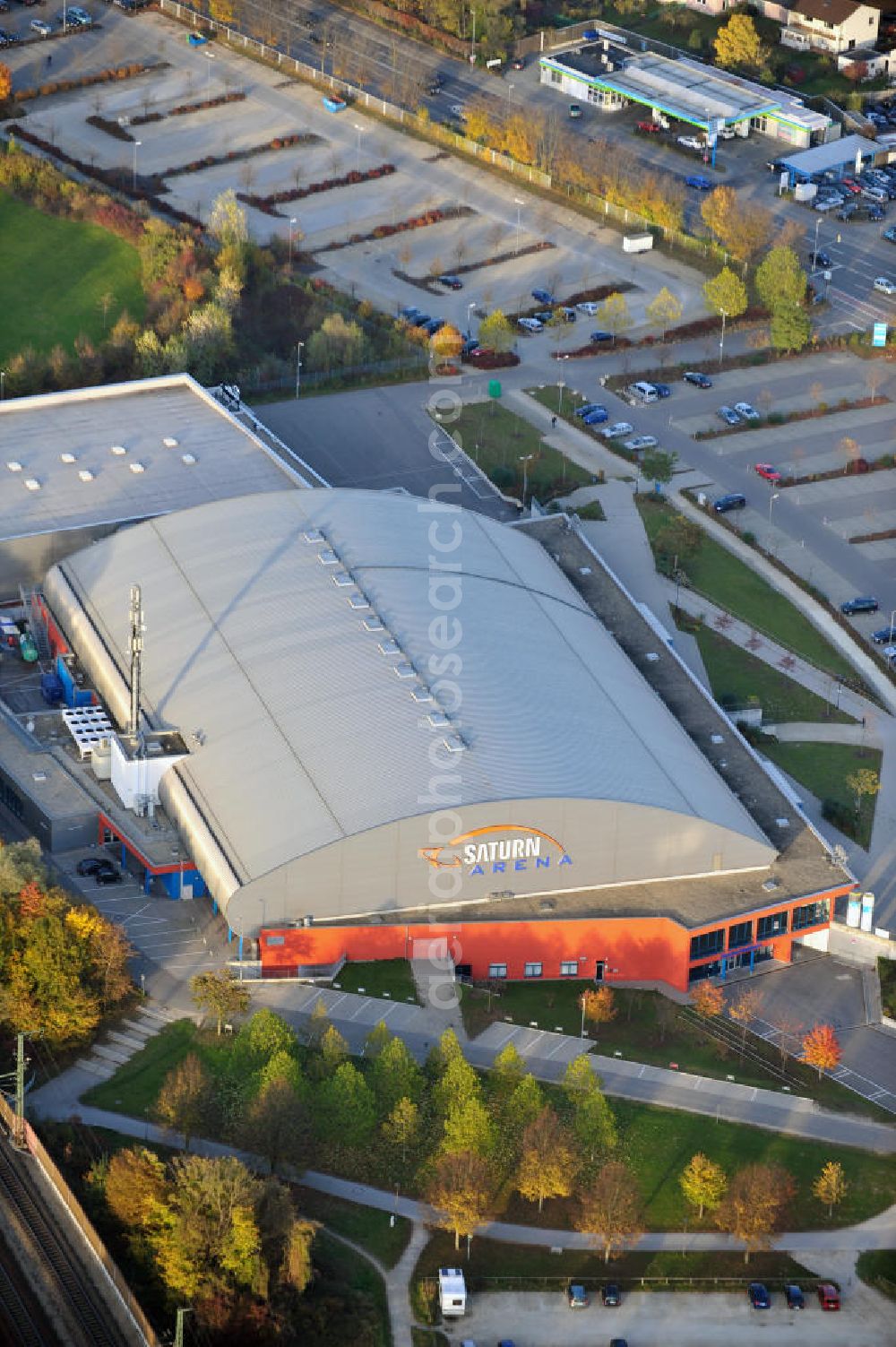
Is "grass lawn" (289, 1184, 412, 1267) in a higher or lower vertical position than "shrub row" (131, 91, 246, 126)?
lower

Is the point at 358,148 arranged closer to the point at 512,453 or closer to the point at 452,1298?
the point at 512,453

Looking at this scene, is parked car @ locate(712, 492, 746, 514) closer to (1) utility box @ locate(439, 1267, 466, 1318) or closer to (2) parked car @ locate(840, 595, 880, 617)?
(2) parked car @ locate(840, 595, 880, 617)

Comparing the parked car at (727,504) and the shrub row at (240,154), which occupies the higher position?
the shrub row at (240,154)

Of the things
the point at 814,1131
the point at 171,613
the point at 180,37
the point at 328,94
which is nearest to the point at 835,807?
the point at 814,1131

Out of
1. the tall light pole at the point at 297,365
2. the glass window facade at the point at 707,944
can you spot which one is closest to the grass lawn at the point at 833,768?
the glass window facade at the point at 707,944

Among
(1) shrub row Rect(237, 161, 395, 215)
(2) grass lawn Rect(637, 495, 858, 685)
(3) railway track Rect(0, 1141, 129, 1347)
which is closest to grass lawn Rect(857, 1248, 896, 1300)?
(3) railway track Rect(0, 1141, 129, 1347)

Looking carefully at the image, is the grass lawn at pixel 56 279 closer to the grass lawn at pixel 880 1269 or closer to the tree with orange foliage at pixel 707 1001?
the tree with orange foliage at pixel 707 1001
